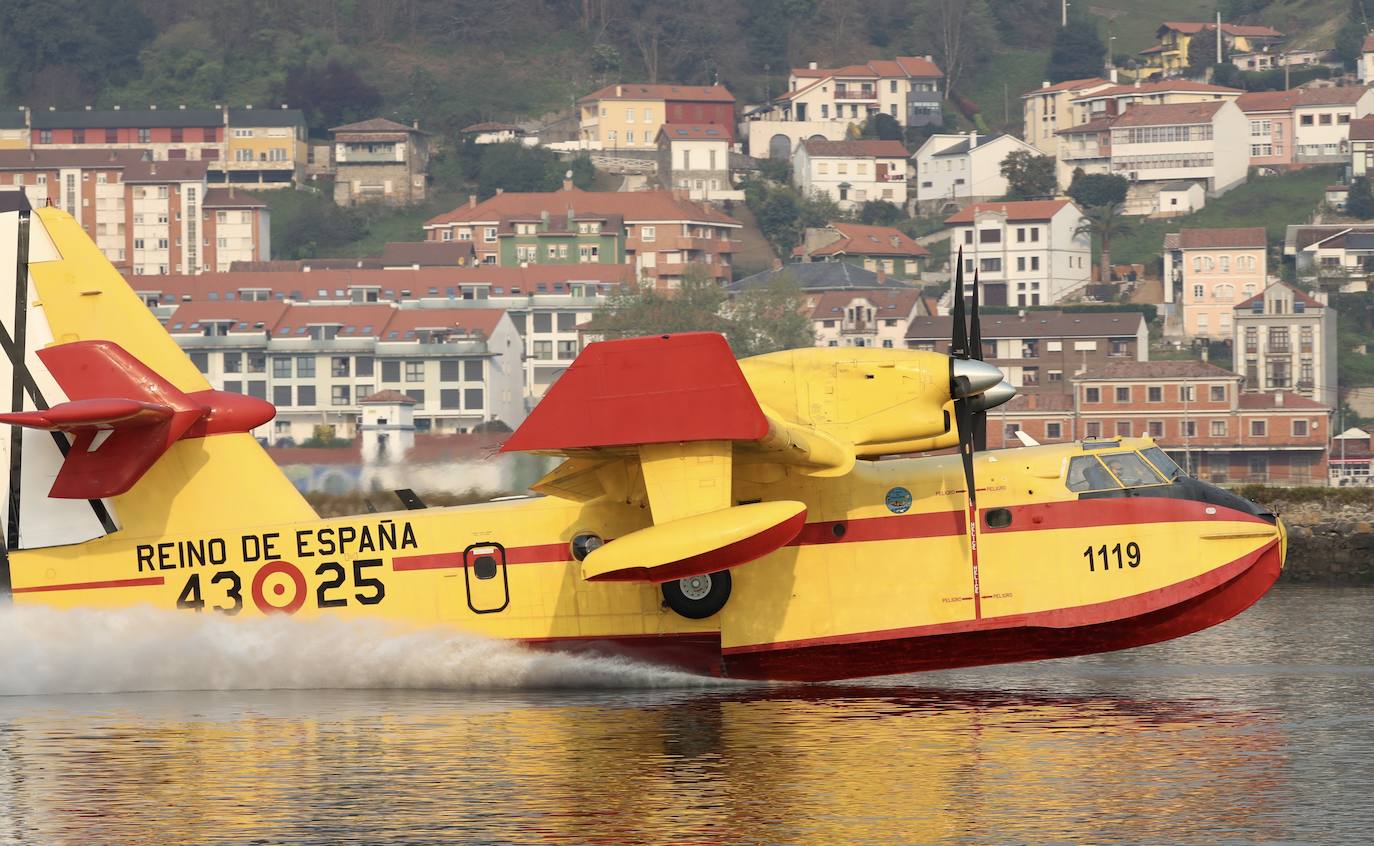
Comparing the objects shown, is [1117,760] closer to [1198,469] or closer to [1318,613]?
[1318,613]

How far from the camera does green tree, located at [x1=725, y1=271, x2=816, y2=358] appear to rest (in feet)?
474

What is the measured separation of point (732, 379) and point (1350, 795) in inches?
292

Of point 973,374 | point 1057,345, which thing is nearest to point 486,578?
point 973,374

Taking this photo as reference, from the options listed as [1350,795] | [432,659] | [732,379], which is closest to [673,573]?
[732,379]

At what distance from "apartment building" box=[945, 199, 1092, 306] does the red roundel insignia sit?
16631cm

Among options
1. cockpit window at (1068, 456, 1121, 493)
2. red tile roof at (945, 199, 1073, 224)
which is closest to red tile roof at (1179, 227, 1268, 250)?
red tile roof at (945, 199, 1073, 224)

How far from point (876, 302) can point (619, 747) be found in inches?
6019

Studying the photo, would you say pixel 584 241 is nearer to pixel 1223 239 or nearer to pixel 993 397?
pixel 1223 239

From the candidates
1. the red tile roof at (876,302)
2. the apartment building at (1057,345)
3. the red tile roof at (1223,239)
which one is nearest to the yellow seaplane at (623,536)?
the apartment building at (1057,345)

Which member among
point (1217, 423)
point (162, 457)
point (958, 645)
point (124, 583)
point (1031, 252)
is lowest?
point (958, 645)

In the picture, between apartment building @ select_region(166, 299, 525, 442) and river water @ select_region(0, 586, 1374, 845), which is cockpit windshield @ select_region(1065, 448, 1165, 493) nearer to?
river water @ select_region(0, 586, 1374, 845)

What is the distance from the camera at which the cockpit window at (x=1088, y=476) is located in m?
24.7

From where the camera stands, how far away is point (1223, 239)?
6983 inches

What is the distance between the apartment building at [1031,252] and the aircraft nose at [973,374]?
16610 centimetres
